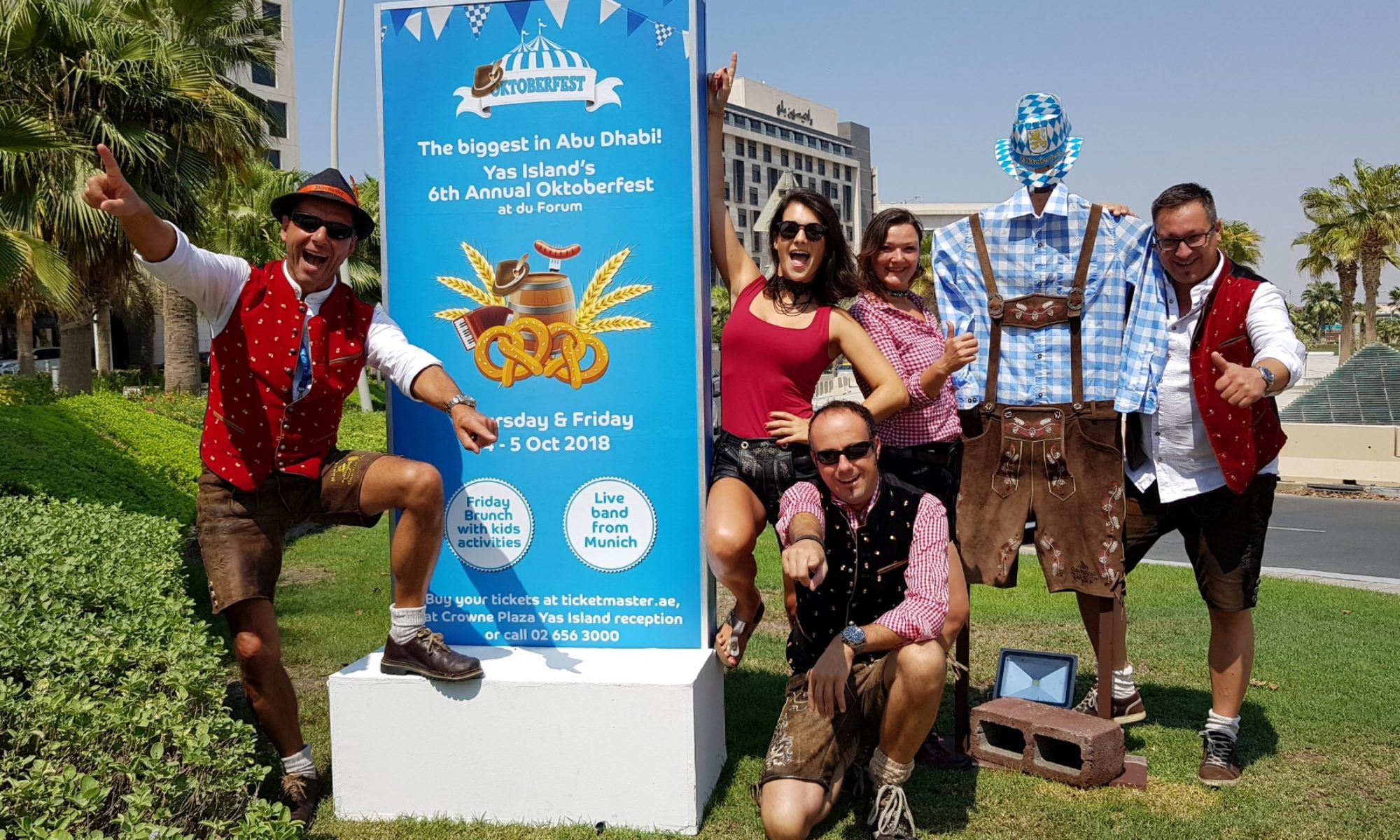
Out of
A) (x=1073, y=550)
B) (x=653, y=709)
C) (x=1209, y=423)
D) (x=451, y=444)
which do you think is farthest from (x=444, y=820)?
(x=1209, y=423)

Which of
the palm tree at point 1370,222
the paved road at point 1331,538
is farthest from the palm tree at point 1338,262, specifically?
the paved road at point 1331,538

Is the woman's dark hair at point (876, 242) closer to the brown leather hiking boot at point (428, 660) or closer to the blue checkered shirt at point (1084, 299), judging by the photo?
the blue checkered shirt at point (1084, 299)

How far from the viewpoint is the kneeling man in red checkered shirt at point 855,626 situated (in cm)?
377

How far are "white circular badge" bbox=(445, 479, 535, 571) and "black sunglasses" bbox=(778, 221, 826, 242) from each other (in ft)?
4.80

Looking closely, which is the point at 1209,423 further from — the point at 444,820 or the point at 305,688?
the point at 305,688

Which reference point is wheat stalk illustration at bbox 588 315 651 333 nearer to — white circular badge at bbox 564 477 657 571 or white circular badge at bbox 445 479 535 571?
white circular badge at bbox 564 477 657 571

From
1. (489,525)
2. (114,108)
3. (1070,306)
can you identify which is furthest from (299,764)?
(114,108)

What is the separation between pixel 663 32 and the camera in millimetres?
4426

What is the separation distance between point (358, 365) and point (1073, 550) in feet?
9.34

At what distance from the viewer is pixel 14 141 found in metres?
8.91

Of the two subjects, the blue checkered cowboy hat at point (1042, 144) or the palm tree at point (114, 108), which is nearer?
the blue checkered cowboy hat at point (1042, 144)

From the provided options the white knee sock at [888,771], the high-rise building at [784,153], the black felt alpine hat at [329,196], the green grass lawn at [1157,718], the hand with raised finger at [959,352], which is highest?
the high-rise building at [784,153]

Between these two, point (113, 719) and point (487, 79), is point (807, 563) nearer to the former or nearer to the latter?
point (113, 719)

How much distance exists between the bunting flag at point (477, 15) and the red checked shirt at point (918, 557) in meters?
2.20
